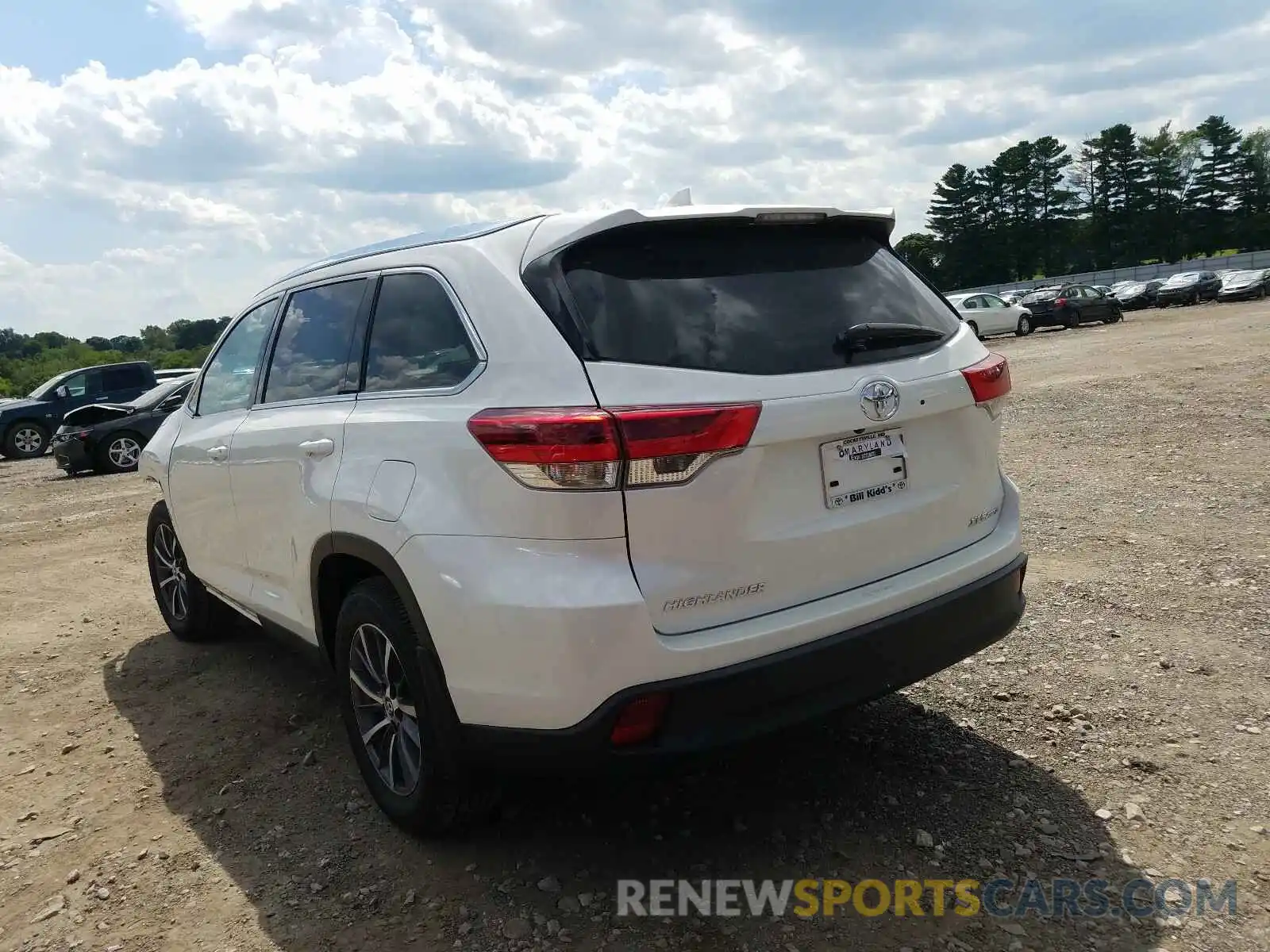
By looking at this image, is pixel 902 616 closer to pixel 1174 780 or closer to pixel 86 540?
pixel 1174 780

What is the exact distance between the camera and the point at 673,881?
2865 millimetres

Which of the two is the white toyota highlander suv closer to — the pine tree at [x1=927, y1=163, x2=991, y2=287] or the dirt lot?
the dirt lot

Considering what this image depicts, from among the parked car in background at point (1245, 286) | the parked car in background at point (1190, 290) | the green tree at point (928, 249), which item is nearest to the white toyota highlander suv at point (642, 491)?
the parked car in background at point (1245, 286)

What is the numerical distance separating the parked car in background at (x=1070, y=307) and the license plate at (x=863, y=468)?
104 ft

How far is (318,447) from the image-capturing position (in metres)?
3.35

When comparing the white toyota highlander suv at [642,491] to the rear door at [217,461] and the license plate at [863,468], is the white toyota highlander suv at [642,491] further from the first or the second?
the rear door at [217,461]

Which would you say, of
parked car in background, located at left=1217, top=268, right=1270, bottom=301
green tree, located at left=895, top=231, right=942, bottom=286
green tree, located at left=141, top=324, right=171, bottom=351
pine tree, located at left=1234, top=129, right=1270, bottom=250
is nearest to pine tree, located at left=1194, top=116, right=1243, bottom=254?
pine tree, located at left=1234, top=129, right=1270, bottom=250

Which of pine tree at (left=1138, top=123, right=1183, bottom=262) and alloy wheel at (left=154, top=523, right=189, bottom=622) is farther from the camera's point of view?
pine tree at (left=1138, top=123, right=1183, bottom=262)

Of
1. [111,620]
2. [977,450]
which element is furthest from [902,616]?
[111,620]

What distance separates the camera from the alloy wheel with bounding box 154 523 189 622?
5.38 meters

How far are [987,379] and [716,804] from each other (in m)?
1.67

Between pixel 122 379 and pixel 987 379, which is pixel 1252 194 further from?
pixel 987 379

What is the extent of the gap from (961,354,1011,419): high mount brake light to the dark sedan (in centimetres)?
1453

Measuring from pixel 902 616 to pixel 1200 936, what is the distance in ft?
3.50
